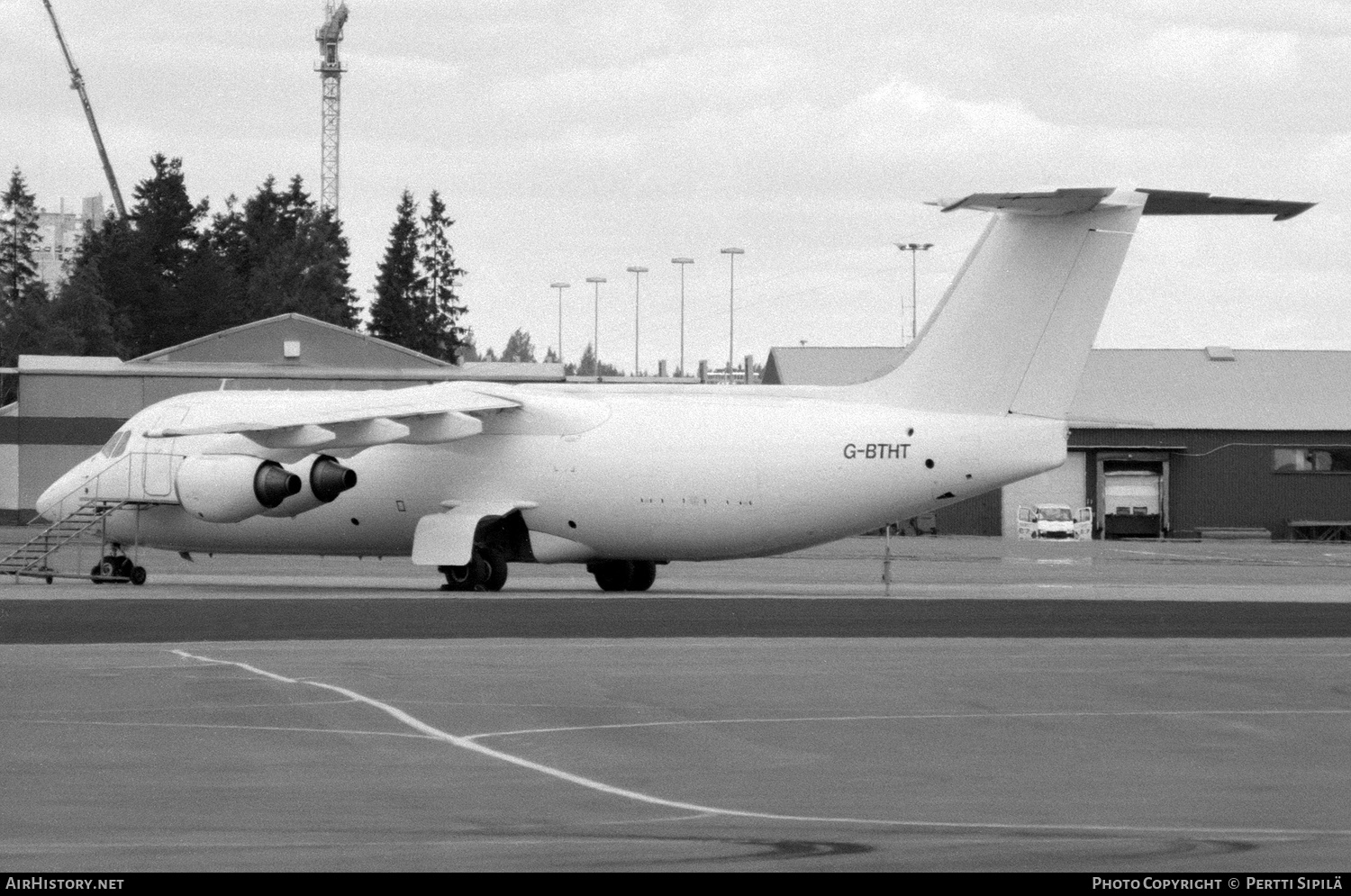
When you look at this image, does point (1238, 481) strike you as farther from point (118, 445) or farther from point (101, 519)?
point (101, 519)

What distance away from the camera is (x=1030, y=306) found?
1326 inches

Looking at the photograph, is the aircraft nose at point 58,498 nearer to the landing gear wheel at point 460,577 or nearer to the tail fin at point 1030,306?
the landing gear wheel at point 460,577

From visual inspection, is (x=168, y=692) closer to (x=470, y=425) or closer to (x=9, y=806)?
(x=9, y=806)

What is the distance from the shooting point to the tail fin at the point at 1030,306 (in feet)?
110

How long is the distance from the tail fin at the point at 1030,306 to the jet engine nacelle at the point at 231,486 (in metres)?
12.0

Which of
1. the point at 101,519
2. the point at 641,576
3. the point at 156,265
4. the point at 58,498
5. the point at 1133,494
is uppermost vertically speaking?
the point at 156,265

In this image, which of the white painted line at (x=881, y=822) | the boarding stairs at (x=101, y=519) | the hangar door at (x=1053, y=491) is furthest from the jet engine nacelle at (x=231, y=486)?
the hangar door at (x=1053, y=491)

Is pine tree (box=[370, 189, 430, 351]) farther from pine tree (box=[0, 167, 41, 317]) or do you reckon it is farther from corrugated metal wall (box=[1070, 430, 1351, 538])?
corrugated metal wall (box=[1070, 430, 1351, 538])

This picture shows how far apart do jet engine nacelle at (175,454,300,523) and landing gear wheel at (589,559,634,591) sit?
607 cm

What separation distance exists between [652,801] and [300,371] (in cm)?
5968

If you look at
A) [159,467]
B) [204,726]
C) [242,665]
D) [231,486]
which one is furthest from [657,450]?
[204,726]

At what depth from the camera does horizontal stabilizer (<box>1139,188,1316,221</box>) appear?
3175 cm

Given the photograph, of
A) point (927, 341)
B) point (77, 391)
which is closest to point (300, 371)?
point (77, 391)

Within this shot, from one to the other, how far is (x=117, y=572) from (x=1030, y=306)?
60.4 ft
